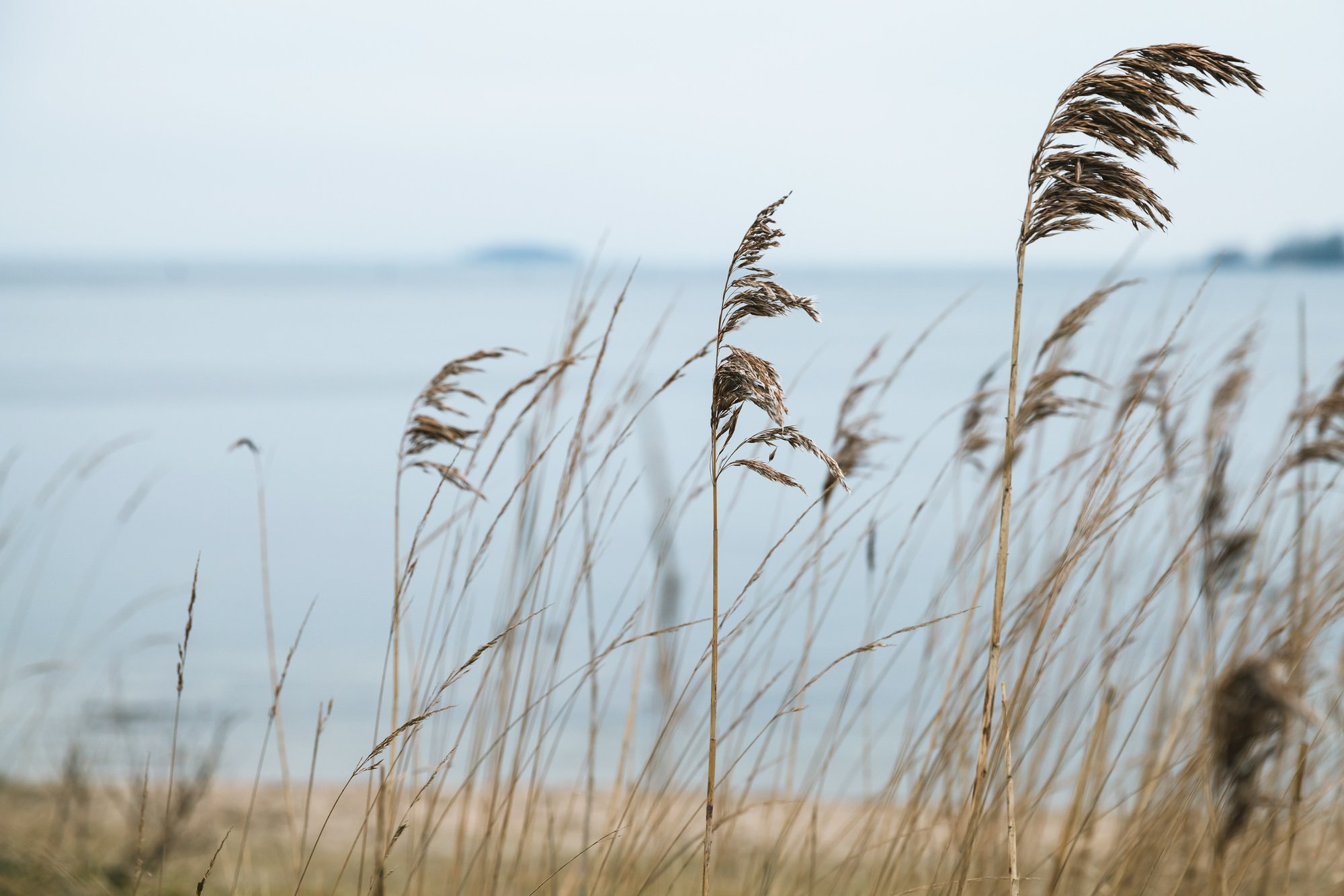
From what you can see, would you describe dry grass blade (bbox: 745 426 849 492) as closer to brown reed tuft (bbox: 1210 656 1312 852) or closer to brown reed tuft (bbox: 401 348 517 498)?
brown reed tuft (bbox: 1210 656 1312 852)

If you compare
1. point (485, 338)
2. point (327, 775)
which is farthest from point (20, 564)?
point (485, 338)

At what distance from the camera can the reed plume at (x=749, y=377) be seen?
3.80 feet

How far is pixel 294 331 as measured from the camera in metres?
63.0

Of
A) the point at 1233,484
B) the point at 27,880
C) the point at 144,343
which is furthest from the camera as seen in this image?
the point at 144,343

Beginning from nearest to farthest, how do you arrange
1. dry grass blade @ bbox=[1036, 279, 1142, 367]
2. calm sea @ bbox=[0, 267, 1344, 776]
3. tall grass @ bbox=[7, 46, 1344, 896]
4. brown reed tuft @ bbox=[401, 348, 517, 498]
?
tall grass @ bbox=[7, 46, 1344, 896], brown reed tuft @ bbox=[401, 348, 517, 498], dry grass blade @ bbox=[1036, 279, 1142, 367], calm sea @ bbox=[0, 267, 1344, 776]

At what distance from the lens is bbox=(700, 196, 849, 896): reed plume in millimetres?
1157

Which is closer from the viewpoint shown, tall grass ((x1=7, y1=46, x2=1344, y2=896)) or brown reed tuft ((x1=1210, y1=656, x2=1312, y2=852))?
brown reed tuft ((x1=1210, y1=656, x2=1312, y2=852))

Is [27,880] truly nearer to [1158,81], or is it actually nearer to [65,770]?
[65,770]

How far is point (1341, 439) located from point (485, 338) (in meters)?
48.4

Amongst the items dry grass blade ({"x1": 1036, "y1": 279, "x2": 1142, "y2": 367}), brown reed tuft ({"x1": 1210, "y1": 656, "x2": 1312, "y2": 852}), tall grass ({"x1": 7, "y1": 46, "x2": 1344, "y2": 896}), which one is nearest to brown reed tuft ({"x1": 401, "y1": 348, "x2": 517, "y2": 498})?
tall grass ({"x1": 7, "y1": 46, "x2": 1344, "y2": 896})

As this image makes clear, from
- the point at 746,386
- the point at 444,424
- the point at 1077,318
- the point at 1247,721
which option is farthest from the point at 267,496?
the point at 1247,721

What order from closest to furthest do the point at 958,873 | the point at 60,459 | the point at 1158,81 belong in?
the point at 1158,81, the point at 958,873, the point at 60,459

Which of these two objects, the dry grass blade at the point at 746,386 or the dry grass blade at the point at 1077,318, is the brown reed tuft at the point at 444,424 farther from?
the dry grass blade at the point at 1077,318

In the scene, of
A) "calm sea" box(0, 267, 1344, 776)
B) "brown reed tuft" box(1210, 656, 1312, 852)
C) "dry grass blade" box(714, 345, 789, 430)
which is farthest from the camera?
"calm sea" box(0, 267, 1344, 776)
